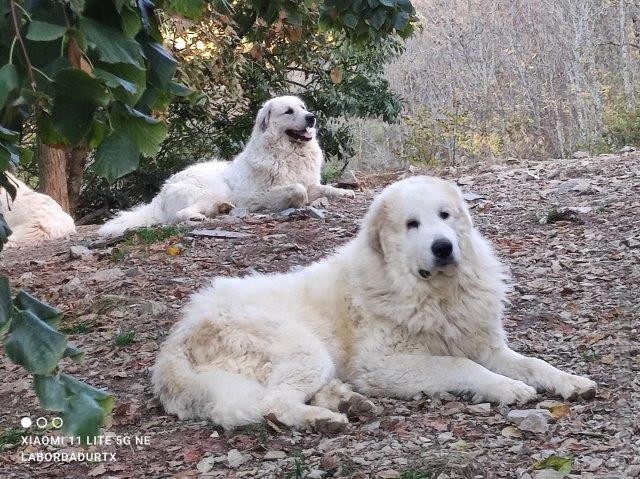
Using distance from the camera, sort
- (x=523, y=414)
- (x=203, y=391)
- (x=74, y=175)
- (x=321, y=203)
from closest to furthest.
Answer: (x=523, y=414) < (x=203, y=391) < (x=321, y=203) < (x=74, y=175)

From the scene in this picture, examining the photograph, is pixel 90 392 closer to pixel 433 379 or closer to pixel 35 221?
pixel 433 379

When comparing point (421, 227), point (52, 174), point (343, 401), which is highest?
point (52, 174)

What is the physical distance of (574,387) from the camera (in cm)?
390

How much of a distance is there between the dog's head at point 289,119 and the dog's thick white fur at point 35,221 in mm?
2871

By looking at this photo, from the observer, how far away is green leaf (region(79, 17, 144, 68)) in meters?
1.32

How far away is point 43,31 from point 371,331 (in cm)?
345

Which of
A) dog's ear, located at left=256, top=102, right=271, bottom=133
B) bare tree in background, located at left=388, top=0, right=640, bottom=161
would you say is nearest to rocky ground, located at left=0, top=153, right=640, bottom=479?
dog's ear, located at left=256, top=102, right=271, bottom=133

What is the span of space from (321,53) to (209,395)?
10118mm

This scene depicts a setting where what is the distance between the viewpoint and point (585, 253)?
6.32 meters

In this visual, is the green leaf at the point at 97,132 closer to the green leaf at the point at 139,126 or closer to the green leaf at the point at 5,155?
the green leaf at the point at 139,126

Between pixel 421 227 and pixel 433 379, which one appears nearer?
pixel 433 379

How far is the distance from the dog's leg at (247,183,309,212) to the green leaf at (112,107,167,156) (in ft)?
26.2

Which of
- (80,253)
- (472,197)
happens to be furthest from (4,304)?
(472,197)

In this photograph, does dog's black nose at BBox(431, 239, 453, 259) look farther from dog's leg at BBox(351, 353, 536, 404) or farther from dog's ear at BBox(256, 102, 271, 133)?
dog's ear at BBox(256, 102, 271, 133)
